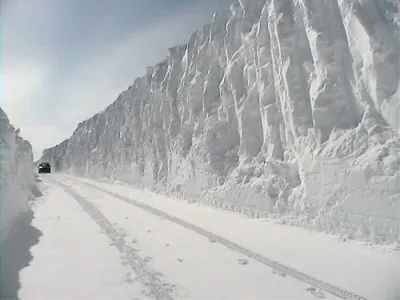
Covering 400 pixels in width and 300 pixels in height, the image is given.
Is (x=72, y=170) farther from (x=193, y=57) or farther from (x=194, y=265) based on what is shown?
(x=194, y=265)

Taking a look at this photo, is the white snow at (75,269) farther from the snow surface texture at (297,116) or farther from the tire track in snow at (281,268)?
the snow surface texture at (297,116)

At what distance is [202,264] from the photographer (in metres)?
7.07

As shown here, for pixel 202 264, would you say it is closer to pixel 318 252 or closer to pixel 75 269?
pixel 75 269

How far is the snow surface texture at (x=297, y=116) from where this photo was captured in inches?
359

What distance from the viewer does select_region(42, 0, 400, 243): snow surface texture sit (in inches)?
359

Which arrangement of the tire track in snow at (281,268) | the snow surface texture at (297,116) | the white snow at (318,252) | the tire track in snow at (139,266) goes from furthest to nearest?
the snow surface texture at (297,116)
the white snow at (318,252)
the tire track in snow at (139,266)
the tire track in snow at (281,268)

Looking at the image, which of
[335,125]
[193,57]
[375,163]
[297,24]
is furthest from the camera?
[193,57]

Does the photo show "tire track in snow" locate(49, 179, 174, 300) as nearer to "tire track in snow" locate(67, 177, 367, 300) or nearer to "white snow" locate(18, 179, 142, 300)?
"white snow" locate(18, 179, 142, 300)

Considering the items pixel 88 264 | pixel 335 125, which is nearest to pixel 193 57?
pixel 335 125

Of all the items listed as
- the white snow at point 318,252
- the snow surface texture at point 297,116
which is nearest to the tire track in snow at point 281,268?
the white snow at point 318,252

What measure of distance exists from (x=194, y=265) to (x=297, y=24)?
30.9ft

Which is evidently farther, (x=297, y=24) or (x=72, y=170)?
(x=72, y=170)

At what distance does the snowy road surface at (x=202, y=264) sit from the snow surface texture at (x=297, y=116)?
1.13 meters

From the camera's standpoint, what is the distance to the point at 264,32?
49.7 feet
